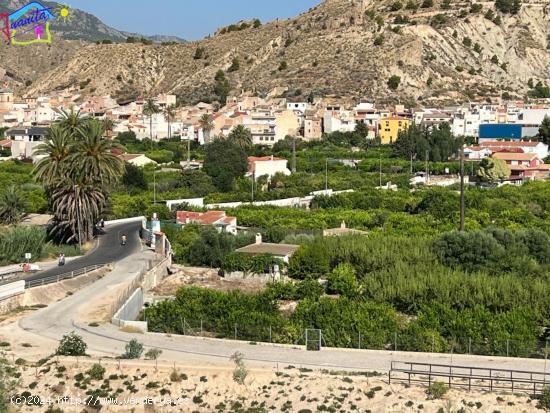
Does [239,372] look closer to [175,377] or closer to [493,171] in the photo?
[175,377]

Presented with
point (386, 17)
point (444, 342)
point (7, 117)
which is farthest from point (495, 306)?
point (386, 17)

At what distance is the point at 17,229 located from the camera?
129 ft

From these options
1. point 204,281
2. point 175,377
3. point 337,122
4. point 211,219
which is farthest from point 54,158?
point 337,122

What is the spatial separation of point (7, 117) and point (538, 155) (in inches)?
2762

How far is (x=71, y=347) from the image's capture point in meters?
22.9

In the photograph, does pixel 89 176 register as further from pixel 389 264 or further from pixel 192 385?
pixel 192 385

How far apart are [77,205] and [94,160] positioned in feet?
7.90

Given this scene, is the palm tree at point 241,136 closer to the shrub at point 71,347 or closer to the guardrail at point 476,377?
the shrub at point 71,347

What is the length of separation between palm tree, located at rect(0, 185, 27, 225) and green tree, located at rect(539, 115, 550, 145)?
6283 cm

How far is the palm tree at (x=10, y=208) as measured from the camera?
163ft

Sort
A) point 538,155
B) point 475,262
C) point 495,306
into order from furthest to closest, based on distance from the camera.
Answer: point 538,155 < point 475,262 < point 495,306

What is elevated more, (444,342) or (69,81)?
(69,81)

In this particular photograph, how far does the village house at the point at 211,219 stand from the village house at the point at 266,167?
73.1ft

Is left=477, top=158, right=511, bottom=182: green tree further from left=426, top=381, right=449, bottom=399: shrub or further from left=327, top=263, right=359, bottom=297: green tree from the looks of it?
left=426, top=381, right=449, bottom=399: shrub
